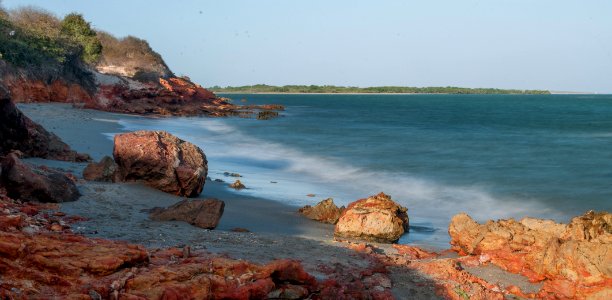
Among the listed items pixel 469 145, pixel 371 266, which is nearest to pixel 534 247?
pixel 371 266

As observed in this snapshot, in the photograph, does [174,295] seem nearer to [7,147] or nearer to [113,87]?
[7,147]

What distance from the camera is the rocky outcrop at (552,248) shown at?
6762mm

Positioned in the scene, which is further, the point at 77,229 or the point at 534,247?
the point at 534,247

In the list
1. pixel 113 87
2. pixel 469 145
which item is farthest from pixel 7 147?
pixel 113 87

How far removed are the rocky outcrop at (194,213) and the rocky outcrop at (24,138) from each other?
3692 mm

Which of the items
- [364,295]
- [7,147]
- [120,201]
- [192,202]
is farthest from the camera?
[7,147]

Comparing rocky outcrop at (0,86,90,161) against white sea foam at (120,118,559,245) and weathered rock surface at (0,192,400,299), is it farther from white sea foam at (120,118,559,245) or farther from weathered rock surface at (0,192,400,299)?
weathered rock surface at (0,192,400,299)

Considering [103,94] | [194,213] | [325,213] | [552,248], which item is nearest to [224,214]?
[194,213]

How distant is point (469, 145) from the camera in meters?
32.0

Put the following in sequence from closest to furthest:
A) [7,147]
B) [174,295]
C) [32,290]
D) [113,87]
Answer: [32,290]
[174,295]
[7,147]
[113,87]

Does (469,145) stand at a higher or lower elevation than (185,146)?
lower

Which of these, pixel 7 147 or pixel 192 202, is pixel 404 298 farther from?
pixel 7 147

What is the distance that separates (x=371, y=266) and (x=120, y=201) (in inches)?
183

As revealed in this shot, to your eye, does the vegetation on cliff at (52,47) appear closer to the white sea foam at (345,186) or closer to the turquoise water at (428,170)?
the turquoise water at (428,170)
